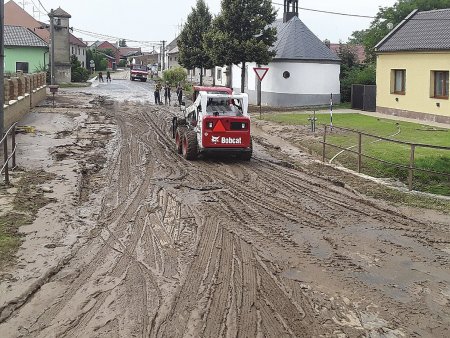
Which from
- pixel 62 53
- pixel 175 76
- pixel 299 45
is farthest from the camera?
pixel 62 53

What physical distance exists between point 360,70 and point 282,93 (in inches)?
287

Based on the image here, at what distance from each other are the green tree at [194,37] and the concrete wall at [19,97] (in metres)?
16.2

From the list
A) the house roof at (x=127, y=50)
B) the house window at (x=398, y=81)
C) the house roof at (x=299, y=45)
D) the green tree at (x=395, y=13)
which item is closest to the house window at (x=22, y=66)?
the house roof at (x=299, y=45)

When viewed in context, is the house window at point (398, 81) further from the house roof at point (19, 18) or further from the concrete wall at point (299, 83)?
the house roof at point (19, 18)

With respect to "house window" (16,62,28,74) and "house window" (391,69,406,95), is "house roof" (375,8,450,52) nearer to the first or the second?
"house window" (391,69,406,95)

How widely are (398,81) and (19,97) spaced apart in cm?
1931

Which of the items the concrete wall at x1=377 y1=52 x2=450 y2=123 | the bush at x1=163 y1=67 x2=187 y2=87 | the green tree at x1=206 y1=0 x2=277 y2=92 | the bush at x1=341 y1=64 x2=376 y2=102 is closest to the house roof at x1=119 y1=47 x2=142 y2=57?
the bush at x1=163 y1=67 x2=187 y2=87

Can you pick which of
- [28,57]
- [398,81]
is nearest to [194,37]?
[28,57]

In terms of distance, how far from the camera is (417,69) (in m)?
28.3

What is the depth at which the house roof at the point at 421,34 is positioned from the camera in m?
27.3

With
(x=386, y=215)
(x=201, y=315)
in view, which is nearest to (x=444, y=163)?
(x=386, y=215)

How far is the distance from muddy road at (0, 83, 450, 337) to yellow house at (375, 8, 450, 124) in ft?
49.3

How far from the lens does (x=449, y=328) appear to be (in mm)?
6562

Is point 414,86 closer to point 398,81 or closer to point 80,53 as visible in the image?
point 398,81
